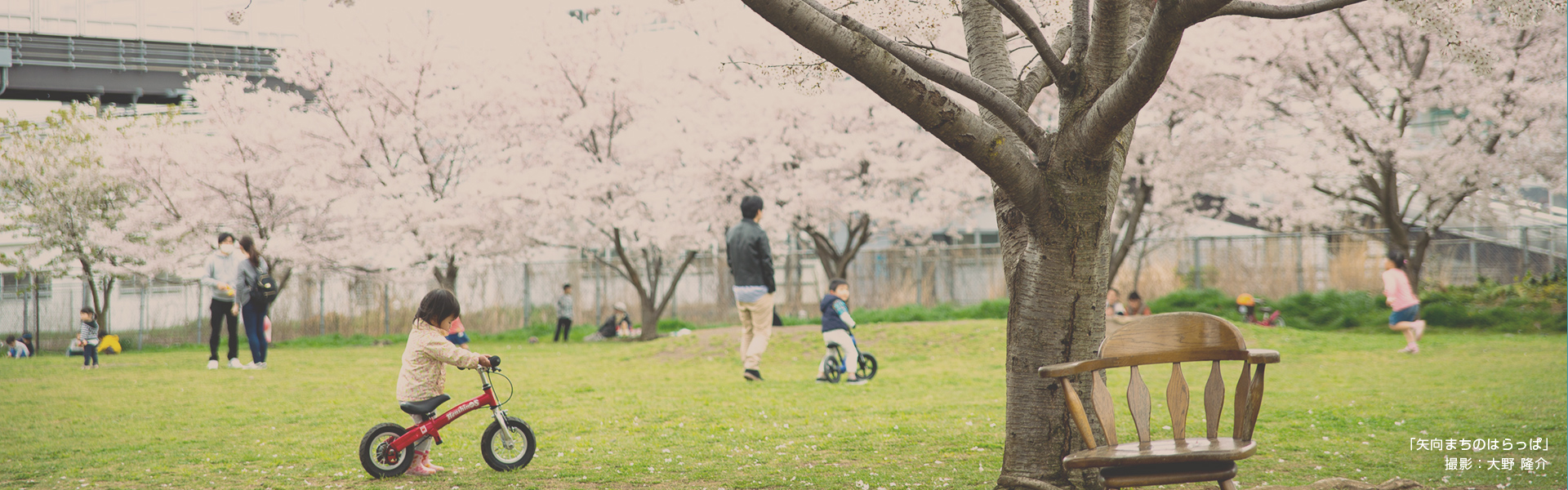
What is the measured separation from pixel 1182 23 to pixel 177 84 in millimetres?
25254

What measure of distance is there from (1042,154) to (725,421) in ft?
11.7

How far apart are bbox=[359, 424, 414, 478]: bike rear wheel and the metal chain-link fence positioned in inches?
599

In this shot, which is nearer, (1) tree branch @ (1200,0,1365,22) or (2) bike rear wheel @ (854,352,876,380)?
(1) tree branch @ (1200,0,1365,22)

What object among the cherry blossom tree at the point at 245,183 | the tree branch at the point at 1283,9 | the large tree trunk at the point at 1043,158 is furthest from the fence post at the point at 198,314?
the tree branch at the point at 1283,9

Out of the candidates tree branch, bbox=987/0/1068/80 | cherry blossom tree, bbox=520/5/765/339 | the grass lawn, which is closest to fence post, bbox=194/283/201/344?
cherry blossom tree, bbox=520/5/765/339

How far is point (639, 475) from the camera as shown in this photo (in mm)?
4812

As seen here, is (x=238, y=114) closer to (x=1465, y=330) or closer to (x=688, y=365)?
(x=688, y=365)

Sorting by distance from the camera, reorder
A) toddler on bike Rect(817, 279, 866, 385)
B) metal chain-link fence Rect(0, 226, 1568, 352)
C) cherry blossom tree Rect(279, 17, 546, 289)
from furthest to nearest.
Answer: metal chain-link fence Rect(0, 226, 1568, 352) < cherry blossom tree Rect(279, 17, 546, 289) < toddler on bike Rect(817, 279, 866, 385)

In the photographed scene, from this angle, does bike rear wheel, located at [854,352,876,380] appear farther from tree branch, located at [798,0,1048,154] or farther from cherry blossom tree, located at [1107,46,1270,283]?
cherry blossom tree, located at [1107,46,1270,283]

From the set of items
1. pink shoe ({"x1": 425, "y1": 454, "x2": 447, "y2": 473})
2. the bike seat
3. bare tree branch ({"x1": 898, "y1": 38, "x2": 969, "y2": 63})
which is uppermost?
bare tree branch ({"x1": 898, "y1": 38, "x2": 969, "y2": 63})

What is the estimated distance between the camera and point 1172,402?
3662mm

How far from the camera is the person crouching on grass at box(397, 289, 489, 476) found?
4898 mm

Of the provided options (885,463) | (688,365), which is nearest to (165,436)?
(885,463)

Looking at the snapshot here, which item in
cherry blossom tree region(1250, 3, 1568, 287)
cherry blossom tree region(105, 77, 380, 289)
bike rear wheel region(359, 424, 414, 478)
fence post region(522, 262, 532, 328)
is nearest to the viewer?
bike rear wheel region(359, 424, 414, 478)
